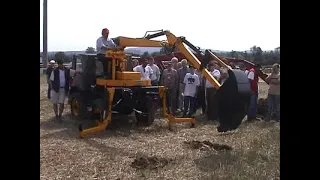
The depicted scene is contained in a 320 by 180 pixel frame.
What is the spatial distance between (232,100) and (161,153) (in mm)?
1513

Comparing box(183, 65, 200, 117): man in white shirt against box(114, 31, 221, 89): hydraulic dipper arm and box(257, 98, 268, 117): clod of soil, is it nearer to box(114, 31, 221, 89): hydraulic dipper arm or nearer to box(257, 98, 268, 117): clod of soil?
box(114, 31, 221, 89): hydraulic dipper arm

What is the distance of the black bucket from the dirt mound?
39 centimetres

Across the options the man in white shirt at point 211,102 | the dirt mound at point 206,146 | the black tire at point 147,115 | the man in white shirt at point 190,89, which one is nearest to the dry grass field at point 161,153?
the dirt mound at point 206,146

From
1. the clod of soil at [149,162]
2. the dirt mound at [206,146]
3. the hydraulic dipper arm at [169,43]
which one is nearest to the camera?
the clod of soil at [149,162]

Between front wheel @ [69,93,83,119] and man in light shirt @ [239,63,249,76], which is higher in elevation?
man in light shirt @ [239,63,249,76]

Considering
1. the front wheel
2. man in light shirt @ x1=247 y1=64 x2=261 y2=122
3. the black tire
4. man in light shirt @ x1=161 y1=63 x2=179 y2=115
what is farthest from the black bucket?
the front wheel

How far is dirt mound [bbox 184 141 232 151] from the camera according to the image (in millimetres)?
7928

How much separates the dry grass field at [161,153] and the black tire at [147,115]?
187mm

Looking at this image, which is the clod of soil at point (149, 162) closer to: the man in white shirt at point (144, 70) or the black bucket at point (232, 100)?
the black bucket at point (232, 100)

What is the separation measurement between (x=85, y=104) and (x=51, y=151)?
9.63 feet

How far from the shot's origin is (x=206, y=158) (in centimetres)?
712

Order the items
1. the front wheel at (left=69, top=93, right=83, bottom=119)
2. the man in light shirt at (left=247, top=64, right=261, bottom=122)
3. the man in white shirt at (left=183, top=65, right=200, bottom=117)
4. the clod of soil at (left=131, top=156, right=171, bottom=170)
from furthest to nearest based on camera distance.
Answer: the man in white shirt at (left=183, top=65, right=200, bottom=117) < the man in light shirt at (left=247, top=64, right=261, bottom=122) < the front wheel at (left=69, top=93, right=83, bottom=119) < the clod of soil at (left=131, top=156, right=171, bottom=170)

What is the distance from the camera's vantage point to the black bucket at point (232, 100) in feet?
25.2
